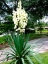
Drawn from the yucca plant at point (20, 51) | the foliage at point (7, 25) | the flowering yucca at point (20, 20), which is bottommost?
the foliage at point (7, 25)

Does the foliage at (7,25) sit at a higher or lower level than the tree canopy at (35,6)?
lower

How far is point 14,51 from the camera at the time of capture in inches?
305

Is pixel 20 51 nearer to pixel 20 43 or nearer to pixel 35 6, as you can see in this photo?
pixel 20 43

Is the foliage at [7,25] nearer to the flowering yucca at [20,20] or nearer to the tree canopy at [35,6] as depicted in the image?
the tree canopy at [35,6]

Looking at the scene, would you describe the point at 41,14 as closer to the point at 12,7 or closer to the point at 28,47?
the point at 12,7

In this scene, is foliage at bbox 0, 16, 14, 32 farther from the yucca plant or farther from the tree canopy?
the yucca plant

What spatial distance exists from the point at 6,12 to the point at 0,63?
14.0 m

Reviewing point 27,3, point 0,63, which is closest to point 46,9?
point 27,3

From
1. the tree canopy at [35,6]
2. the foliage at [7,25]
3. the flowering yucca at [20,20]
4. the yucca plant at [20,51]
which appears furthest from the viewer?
the foliage at [7,25]

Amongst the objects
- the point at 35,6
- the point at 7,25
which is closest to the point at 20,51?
the point at 35,6

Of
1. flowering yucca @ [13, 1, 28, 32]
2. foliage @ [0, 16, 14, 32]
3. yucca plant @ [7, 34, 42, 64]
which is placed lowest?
foliage @ [0, 16, 14, 32]

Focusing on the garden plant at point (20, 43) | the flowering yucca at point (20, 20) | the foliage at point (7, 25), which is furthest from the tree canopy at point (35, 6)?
the flowering yucca at point (20, 20)

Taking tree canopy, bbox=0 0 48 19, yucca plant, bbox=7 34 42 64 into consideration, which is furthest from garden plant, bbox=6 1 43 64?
tree canopy, bbox=0 0 48 19

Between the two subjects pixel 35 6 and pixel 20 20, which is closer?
pixel 20 20
